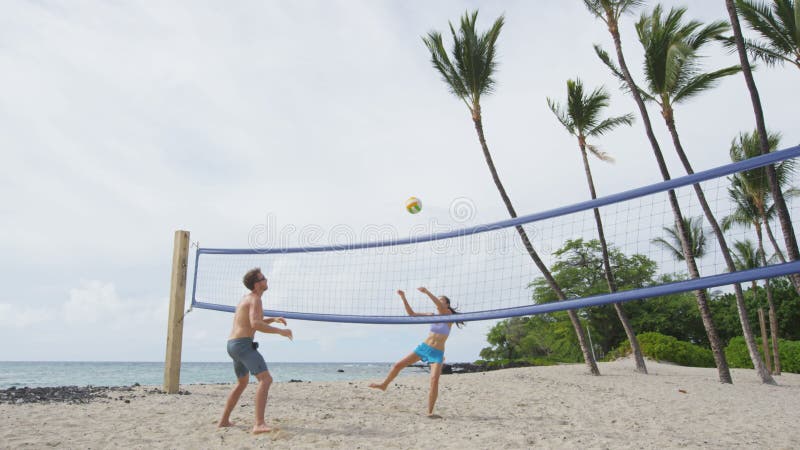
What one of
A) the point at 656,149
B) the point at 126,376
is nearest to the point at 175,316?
the point at 656,149

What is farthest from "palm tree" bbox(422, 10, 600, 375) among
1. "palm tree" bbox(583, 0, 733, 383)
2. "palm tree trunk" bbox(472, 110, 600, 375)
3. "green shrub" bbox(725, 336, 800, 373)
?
"green shrub" bbox(725, 336, 800, 373)

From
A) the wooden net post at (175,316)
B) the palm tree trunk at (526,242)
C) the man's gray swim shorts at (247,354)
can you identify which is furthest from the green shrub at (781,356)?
the man's gray swim shorts at (247,354)

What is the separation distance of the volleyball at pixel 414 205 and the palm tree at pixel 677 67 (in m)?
7.04

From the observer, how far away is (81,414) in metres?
5.39

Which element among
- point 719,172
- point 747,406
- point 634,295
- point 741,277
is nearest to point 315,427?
point 634,295

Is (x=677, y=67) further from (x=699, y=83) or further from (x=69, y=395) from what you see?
(x=69, y=395)

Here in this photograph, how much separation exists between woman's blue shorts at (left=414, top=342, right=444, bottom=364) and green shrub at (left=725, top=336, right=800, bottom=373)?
1680cm

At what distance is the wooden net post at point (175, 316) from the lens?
22.7ft

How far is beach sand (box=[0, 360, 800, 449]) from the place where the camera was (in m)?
4.39

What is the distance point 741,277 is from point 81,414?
19.8 feet

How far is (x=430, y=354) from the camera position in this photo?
17.0ft

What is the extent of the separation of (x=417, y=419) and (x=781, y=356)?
18.4 m

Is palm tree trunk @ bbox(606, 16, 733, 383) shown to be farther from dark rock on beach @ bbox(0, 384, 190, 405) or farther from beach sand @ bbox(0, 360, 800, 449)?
dark rock on beach @ bbox(0, 384, 190, 405)

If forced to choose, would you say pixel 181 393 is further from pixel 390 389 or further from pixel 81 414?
pixel 390 389
